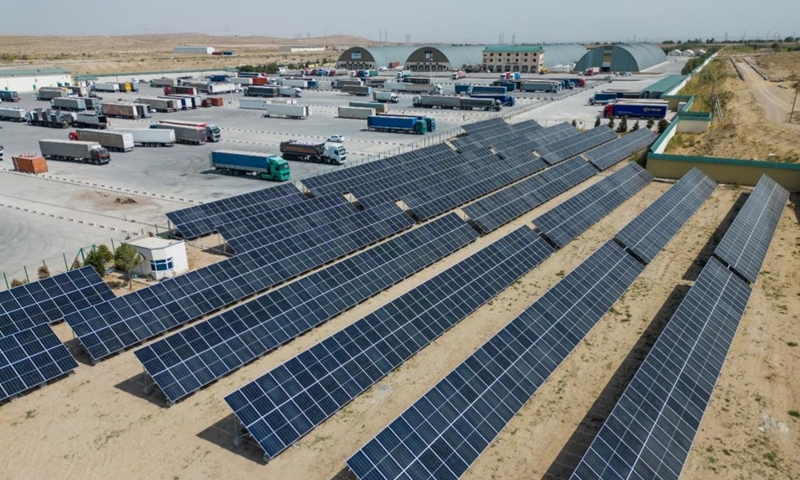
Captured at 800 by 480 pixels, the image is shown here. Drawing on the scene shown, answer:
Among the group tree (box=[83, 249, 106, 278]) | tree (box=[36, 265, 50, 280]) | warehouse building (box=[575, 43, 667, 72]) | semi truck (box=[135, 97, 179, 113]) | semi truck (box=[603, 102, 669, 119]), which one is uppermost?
warehouse building (box=[575, 43, 667, 72])

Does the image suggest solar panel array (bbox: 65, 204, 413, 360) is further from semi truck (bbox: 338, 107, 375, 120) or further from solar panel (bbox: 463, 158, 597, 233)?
semi truck (bbox: 338, 107, 375, 120)

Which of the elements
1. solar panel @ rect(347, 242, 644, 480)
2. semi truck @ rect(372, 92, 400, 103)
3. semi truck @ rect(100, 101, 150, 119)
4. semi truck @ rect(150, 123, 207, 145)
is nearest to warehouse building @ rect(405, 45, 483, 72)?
semi truck @ rect(372, 92, 400, 103)

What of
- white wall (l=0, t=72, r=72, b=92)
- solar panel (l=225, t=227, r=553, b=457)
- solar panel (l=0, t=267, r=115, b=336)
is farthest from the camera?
white wall (l=0, t=72, r=72, b=92)

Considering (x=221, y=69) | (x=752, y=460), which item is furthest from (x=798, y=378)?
(x=221, y=69)

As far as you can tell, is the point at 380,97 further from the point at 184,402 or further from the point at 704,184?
the point at 184,402

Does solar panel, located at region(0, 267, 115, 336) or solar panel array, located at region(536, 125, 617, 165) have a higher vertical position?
solar panel array, located at region(536, 125, 617, 165)

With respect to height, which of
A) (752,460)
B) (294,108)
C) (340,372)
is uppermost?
(294,108)
